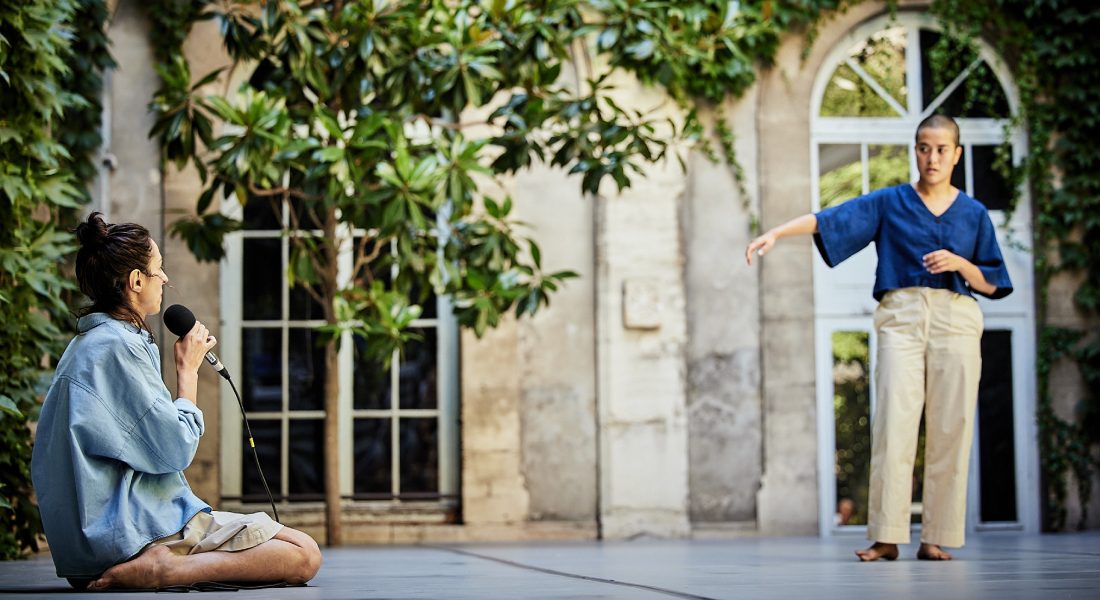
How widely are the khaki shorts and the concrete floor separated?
0.16m

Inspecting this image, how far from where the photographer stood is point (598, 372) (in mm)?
9914

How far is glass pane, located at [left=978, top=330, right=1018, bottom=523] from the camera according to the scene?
1027 cm

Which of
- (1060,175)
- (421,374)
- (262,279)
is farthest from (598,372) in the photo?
(1060,175)

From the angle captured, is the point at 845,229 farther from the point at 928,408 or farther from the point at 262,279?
the point at 262,279

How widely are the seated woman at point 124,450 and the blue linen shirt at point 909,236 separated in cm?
308

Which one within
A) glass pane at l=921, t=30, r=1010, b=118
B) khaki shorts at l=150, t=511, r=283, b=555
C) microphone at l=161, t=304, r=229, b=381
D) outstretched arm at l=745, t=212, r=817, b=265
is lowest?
khaki shorts at l=150, t=511, r=283, b=555

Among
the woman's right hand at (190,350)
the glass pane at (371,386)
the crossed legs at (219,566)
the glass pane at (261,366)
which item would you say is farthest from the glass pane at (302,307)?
the woman's right hand at (190,350)

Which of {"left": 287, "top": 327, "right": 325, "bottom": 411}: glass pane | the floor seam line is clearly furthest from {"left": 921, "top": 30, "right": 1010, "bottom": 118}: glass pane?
the floor seam line

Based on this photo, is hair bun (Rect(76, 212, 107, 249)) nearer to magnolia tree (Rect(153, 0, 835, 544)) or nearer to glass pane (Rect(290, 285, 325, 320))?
magnolia tree (Rect(153, 0, 835, 544))

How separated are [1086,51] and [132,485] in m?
8.10

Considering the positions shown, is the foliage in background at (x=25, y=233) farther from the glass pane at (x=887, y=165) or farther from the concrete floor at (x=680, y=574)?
the glass pane at (x=887, y=165)

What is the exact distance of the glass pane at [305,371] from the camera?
391 inches

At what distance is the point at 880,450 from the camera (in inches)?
244

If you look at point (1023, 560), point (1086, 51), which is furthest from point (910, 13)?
point (1023, 560)
